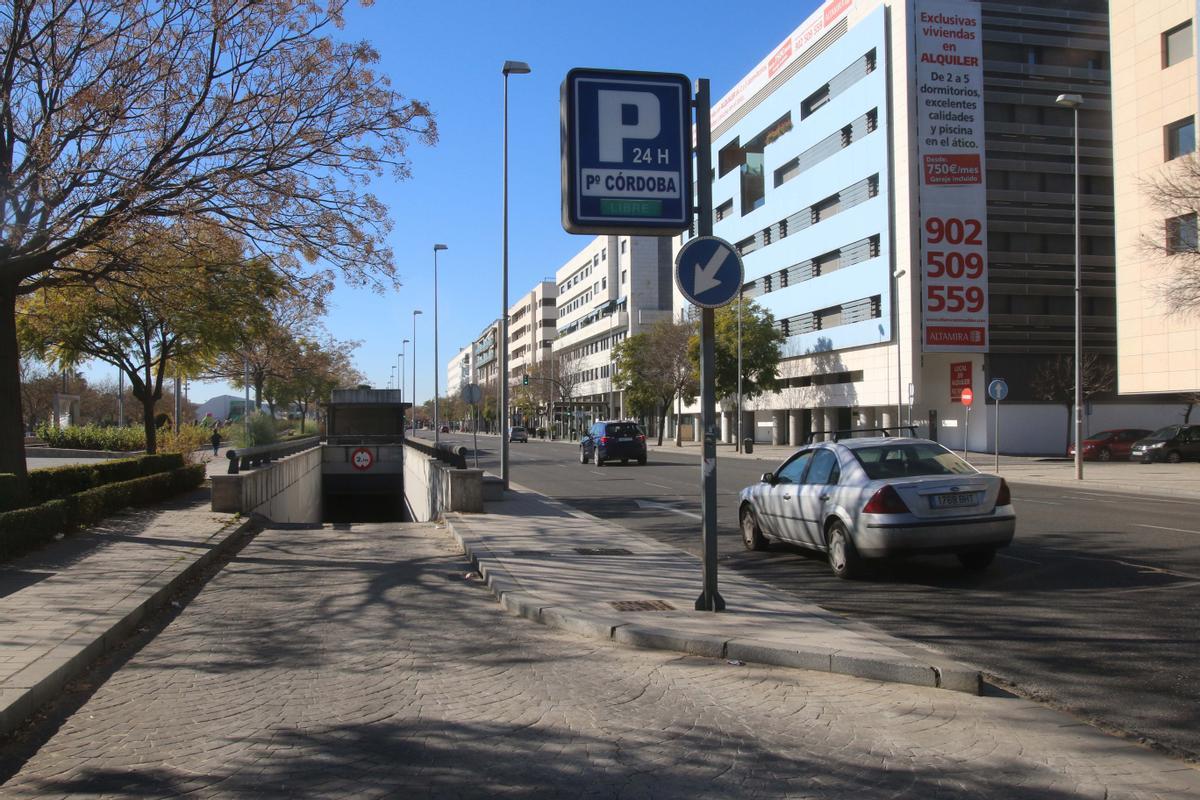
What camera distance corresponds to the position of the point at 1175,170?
30.0 m

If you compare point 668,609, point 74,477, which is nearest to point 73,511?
point 74,477

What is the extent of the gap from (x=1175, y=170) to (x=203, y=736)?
112 feet

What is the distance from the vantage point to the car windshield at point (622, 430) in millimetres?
34969

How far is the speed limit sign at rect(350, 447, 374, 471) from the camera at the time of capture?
35.9 metres

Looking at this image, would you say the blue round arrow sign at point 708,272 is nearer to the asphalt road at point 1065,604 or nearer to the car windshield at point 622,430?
the asphalt road at point 1065,604

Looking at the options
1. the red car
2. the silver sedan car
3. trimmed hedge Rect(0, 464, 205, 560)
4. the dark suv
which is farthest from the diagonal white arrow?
the red car

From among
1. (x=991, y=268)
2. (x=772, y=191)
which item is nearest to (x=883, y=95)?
(x=991, y=268)

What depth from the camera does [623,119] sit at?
771 centimetres

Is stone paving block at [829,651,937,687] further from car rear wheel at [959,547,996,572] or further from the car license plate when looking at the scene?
car rear wheel at [959,547,996,572]

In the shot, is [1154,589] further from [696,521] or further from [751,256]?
[751,256]

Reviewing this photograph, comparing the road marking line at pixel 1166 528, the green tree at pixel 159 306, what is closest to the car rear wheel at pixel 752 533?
the road marking line at pixel 1166 528

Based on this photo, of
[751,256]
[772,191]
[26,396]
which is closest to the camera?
[772,191]

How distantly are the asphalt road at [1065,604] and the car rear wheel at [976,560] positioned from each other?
0.42 feet

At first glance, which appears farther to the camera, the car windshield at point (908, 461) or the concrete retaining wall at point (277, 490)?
the concrete retaining wall at point (277, 490)
